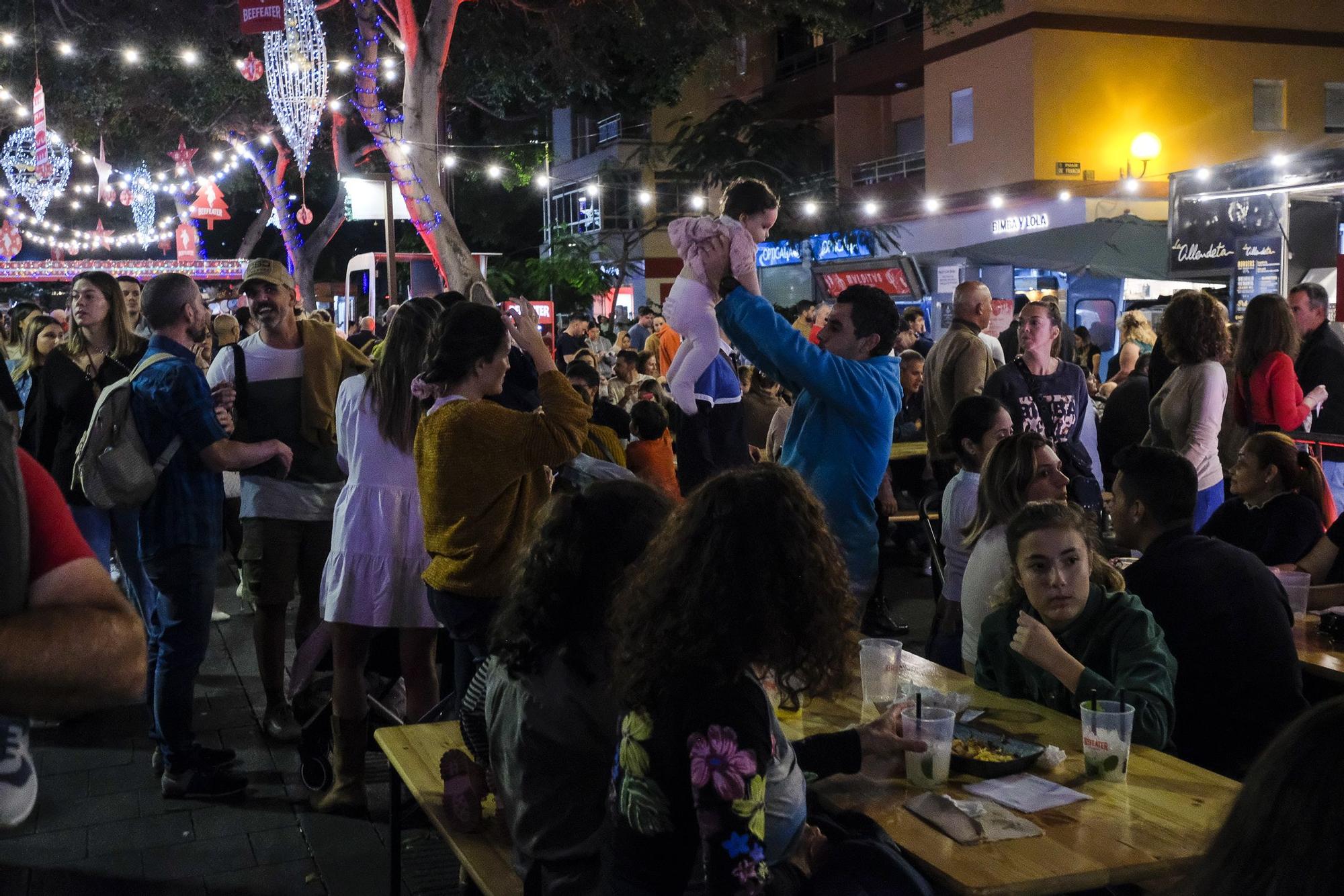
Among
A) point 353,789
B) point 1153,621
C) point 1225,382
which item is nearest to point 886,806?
point 1153,621

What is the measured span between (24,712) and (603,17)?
A: 14.6 meters

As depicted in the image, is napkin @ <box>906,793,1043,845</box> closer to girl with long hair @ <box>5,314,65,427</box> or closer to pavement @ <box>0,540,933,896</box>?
pavement @ <box>0,540,933,896</box>

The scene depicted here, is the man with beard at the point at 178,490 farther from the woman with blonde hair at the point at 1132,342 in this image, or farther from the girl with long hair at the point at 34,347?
the woman with blonde hair at the point at 1132,342

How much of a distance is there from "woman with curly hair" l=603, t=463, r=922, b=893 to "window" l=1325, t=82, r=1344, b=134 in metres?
26.5

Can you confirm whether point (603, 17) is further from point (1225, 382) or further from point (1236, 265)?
point (1225, 382)

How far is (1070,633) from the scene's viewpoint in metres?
3.28

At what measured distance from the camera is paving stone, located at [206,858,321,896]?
4.04 meters

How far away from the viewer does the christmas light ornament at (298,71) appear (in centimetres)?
1157

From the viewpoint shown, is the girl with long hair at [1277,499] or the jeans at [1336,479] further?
the jeans at [1336,479]

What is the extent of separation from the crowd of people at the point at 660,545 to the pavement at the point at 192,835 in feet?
0.52

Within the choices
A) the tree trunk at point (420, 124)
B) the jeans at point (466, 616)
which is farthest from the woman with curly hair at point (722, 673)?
the tree trunk at point (420, 124)

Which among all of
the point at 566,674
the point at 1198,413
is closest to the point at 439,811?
the point at 566,674

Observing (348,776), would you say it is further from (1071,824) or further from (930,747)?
(1071,824)

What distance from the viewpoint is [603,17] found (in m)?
15.0
